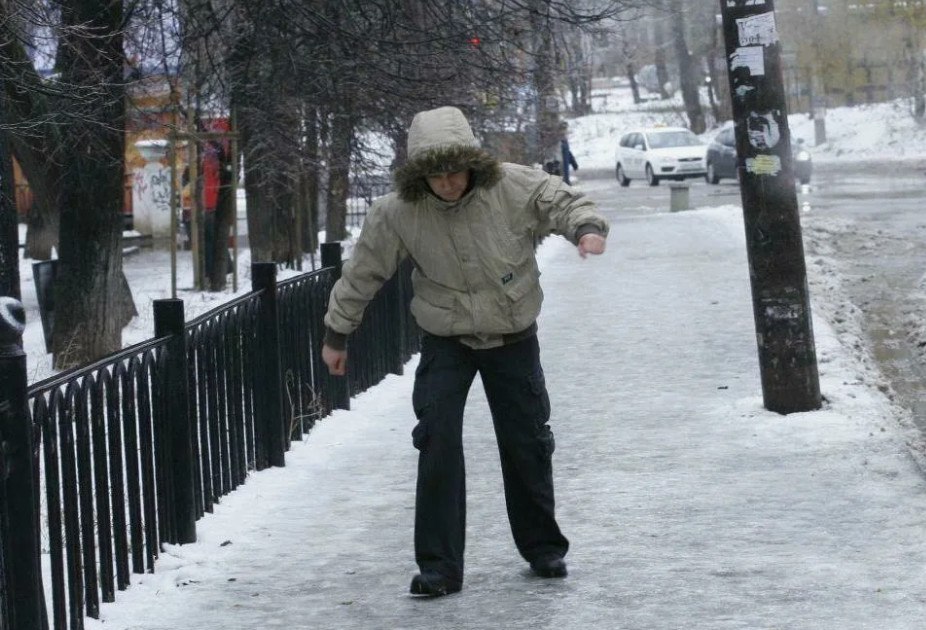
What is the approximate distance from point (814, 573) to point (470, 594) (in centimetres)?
121

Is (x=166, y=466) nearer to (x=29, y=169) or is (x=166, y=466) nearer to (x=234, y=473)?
(x=234, y=473)

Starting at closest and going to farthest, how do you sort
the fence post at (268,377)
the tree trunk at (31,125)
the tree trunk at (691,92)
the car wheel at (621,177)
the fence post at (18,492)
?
the fence post at (18,492), the fence post at (268,377), the tree trunk at (31,125), the car wheel at (621,177), the tree trunk at (691,92)

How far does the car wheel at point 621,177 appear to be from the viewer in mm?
42750

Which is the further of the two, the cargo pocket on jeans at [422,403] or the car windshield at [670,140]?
the car windshield at [670,140]

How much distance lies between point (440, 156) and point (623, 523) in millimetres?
1990

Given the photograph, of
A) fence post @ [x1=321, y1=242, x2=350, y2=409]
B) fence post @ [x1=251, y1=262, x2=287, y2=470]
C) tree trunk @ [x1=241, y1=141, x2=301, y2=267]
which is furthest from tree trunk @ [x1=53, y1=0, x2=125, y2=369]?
fence post @ [x1=251, y1=262, x2=287, y2=470]

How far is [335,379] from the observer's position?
9.23 m

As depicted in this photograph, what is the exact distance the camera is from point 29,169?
16.1m

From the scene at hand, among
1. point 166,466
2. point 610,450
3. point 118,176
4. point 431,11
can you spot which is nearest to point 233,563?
point 166,466

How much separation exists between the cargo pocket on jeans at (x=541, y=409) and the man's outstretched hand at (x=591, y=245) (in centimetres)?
57

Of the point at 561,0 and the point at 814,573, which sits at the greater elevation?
the point at 561,0

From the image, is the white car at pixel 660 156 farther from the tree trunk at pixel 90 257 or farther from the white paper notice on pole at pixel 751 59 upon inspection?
the white paper notice on pole at pixel 751 59

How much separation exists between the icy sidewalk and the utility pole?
0.85 ft

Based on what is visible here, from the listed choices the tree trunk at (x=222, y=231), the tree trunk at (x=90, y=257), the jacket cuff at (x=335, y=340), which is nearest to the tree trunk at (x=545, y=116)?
the tree trunk at (x=222, y=231)
